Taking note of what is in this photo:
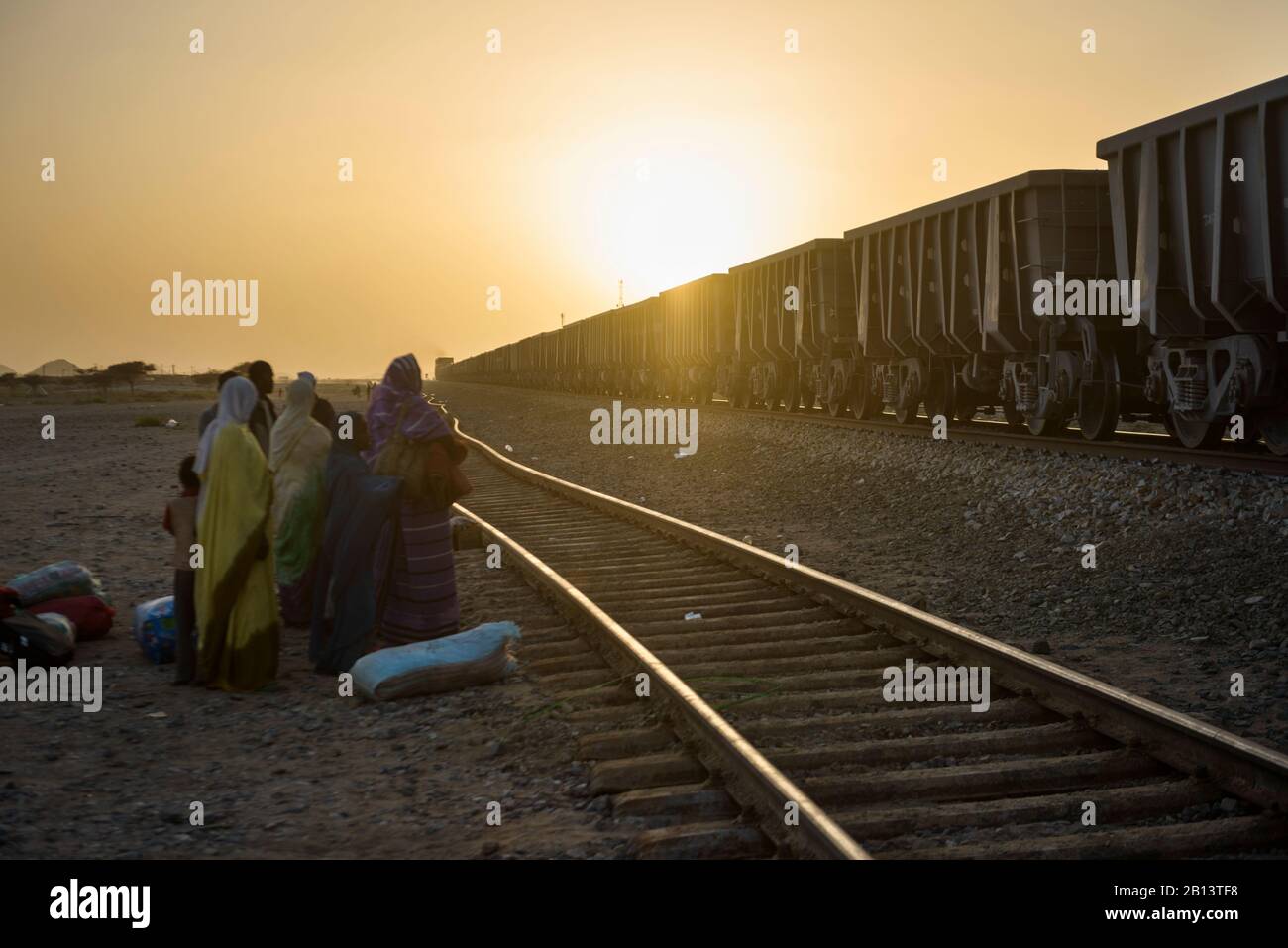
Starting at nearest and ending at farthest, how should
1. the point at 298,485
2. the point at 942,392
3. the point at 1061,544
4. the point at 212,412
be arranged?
the point at 212,412 → the point at 298,485 → the point at 1061,544 → the point at 942,392

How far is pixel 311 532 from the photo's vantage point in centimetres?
698

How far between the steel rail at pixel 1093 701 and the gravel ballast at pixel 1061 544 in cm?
70

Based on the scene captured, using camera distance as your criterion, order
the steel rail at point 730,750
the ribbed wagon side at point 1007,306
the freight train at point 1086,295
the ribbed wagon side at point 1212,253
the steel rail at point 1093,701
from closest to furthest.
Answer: the steel rail at point 730,750
the steel rail at point 1093,701
the ribbed wagon side at point 1212,253
the freight train at point 1086,295
the ribbed wagon side at point 1007,306

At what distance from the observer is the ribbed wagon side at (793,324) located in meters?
22.0

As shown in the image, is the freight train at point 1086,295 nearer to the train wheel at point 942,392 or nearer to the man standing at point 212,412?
the train wheel at point 942,392

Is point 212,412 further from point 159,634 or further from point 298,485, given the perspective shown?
point 159,634

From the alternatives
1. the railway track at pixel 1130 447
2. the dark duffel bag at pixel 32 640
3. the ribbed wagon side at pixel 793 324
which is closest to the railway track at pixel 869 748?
the dark duffel bag at pixel 32 640

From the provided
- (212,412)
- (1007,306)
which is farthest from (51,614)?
(1007,306)

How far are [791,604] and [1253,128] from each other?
Answer: 6.07 metres

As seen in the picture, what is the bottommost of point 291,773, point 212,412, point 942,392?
point 291,773

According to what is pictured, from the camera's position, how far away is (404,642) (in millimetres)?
6691

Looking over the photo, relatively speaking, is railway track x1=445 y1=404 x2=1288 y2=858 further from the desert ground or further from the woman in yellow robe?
the woman in yellow robe

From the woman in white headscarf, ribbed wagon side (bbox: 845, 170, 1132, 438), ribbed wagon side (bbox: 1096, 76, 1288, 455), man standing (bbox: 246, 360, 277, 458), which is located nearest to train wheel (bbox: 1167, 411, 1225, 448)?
ribbed wagon side (bbox: 1096, 76, 1288, 455)

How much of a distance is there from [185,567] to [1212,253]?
29.6 feet
